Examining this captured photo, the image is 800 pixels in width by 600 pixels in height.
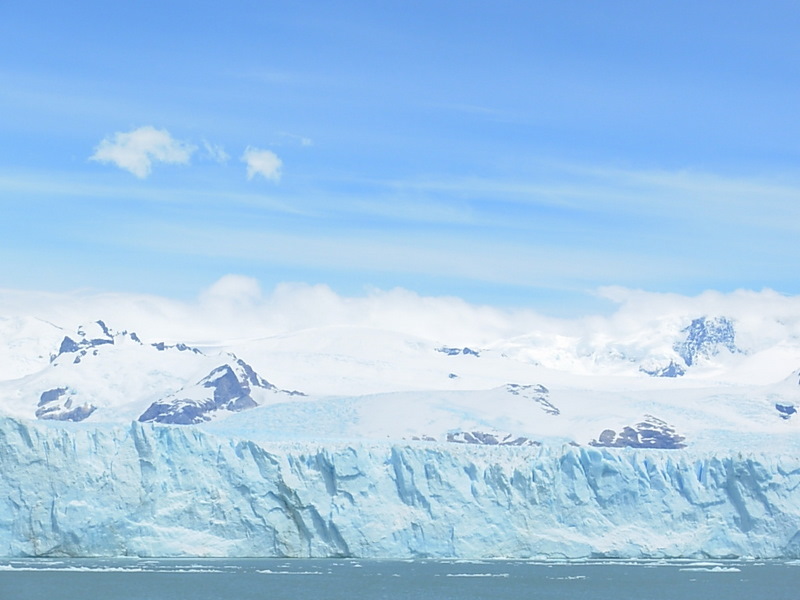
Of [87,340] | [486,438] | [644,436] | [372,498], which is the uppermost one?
[87,340]

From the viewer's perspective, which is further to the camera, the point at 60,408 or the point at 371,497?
the point at 60,408

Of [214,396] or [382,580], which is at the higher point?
[214,396]

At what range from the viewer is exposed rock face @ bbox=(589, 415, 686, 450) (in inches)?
4094

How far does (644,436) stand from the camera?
108 meters

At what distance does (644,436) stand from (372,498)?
191 ft

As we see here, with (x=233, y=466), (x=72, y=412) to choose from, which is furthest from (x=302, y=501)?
(x=72, y=412)

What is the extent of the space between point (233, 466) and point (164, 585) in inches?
389

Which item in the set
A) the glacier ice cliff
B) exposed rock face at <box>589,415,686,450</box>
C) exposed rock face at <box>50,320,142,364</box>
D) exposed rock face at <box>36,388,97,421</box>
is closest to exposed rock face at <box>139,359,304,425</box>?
exposed rock face at <box>36,388,97,421</box>

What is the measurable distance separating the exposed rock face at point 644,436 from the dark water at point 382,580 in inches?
1910

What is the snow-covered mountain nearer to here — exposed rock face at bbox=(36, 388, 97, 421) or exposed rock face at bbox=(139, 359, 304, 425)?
exposed rock face at bbox=(139, 359, 304, 425)

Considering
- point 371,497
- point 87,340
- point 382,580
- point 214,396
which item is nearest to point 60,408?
point 214,396

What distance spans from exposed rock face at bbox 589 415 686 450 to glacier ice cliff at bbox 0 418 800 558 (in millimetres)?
45735

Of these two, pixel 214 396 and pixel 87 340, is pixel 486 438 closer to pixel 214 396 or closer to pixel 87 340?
pixel 214 396

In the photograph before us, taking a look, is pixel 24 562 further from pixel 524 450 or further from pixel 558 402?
pixel 558 402
